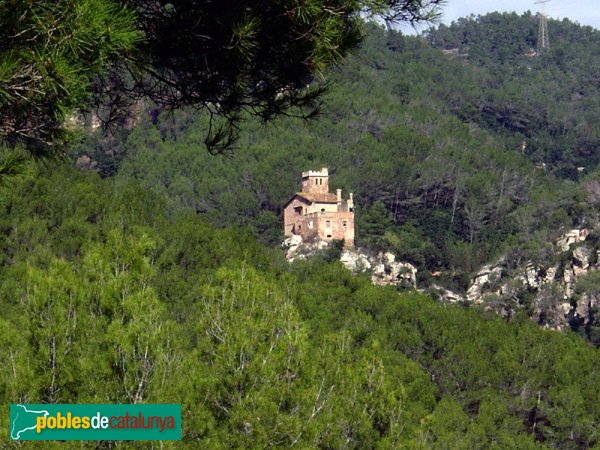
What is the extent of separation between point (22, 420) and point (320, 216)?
45.8 meters

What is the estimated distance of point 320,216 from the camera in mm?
52469

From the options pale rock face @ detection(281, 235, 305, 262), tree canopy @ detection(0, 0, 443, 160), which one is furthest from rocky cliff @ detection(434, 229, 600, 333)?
tree canopy @ detection(0, 0, 443, 160)

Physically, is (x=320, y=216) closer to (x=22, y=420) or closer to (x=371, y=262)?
(x=371, y=262)

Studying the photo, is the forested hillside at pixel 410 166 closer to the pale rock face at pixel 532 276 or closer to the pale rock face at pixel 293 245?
the pale rock face at pixel 532 276

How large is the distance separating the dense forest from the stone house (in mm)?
1273

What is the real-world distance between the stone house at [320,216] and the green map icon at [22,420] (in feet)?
148

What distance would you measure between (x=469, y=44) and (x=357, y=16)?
332ft

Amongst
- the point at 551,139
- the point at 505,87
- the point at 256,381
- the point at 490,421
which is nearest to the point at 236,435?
the point at 256,381

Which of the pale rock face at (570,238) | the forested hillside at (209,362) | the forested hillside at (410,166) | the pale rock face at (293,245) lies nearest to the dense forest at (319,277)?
the forested hillside at (209,362)

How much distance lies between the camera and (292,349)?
31.5 feet

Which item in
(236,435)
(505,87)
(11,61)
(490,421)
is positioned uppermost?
(505,87)

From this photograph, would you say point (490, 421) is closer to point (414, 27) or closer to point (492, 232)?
point (414, 27)

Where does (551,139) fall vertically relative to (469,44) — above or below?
below

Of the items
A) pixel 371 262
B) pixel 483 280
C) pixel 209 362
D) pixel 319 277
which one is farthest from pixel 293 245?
pixel 209 362
